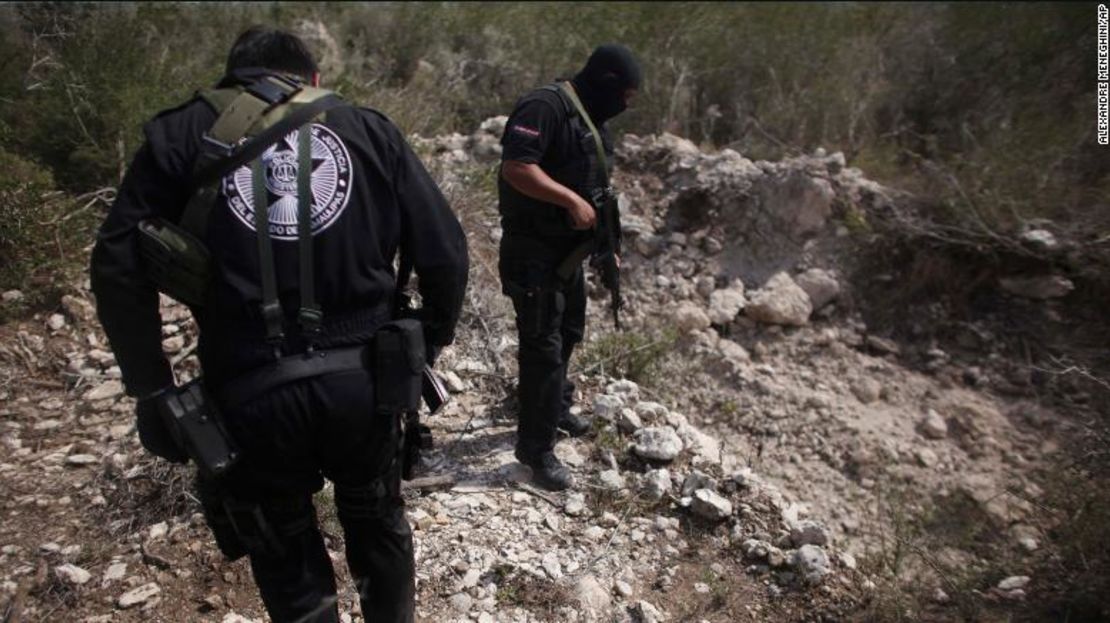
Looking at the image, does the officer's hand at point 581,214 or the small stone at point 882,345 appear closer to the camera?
the officer's hand at point 581,214

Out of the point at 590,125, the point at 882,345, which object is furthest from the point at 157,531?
the point at 882,345

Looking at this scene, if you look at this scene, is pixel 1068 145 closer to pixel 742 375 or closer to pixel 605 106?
pixel 742 375

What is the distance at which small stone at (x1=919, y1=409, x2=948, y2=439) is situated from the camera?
370cm

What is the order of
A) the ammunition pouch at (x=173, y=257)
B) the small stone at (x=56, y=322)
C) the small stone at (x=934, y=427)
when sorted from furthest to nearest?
the small stone at (x=934, y=427) → the small stone at (x=56, y=322) → the ammunition pouch at (x=173, y=257)

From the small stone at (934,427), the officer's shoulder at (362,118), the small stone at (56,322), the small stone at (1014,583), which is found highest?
the officer's shoulder at (362,118)

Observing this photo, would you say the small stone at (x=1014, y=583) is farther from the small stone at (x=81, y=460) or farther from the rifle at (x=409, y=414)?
the small stone at (x=81, y=460)

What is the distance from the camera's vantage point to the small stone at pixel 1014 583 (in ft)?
8.23

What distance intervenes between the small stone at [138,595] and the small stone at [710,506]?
1746 mm

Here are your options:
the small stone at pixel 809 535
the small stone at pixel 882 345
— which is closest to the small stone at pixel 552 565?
the small stone at pixel 809 535

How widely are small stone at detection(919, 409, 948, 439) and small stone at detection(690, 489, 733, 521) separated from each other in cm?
162

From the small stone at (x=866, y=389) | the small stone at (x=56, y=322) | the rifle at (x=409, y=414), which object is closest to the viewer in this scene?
the rifle at (x=409, y=414)

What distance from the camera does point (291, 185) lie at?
1458 mm

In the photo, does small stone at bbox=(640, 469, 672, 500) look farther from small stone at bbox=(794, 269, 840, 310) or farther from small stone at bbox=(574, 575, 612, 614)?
small stone at bbox=(794, 269, 840, 310)

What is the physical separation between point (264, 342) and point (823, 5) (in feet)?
21.7
